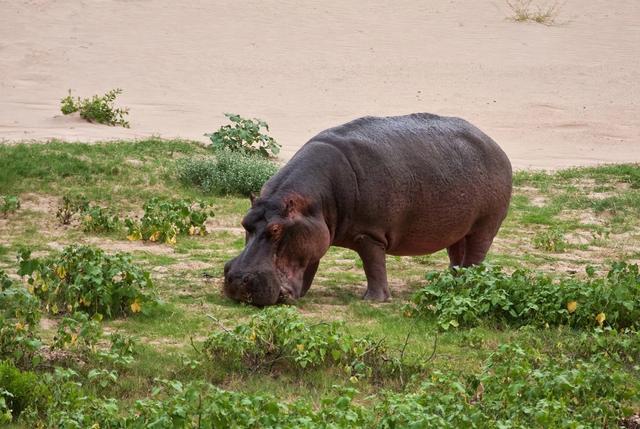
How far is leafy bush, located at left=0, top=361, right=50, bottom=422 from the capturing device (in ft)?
18.0

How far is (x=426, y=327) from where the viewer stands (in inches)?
296

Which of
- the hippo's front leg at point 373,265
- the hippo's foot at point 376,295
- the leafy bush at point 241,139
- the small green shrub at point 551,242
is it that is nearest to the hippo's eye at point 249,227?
the hippo's front leg at point 373,265

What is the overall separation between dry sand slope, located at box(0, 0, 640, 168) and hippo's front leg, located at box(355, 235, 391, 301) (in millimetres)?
8448

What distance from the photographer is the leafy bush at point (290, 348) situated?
20.8ft

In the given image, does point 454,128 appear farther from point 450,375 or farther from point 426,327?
point 450,375

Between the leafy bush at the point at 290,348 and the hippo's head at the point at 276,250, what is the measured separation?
1.18m

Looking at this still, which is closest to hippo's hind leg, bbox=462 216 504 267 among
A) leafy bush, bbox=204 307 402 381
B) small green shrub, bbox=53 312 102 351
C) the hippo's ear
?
the hippo's ear

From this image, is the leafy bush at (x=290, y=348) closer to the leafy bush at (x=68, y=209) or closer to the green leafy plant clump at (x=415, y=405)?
the green leafy plant clump at (x=415, y=405)

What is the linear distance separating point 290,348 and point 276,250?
1502 millimetres

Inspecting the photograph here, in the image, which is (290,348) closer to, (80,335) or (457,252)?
(80,335)

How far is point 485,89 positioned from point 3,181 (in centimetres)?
1355

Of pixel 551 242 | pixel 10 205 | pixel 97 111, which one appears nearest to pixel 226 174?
pixel 10 205

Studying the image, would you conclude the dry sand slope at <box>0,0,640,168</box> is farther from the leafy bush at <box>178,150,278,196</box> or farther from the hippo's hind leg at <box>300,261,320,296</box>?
the hippo's hind leg at <box>300,261,320,296</box>

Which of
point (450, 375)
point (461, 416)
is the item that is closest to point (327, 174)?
point (450, 375)
